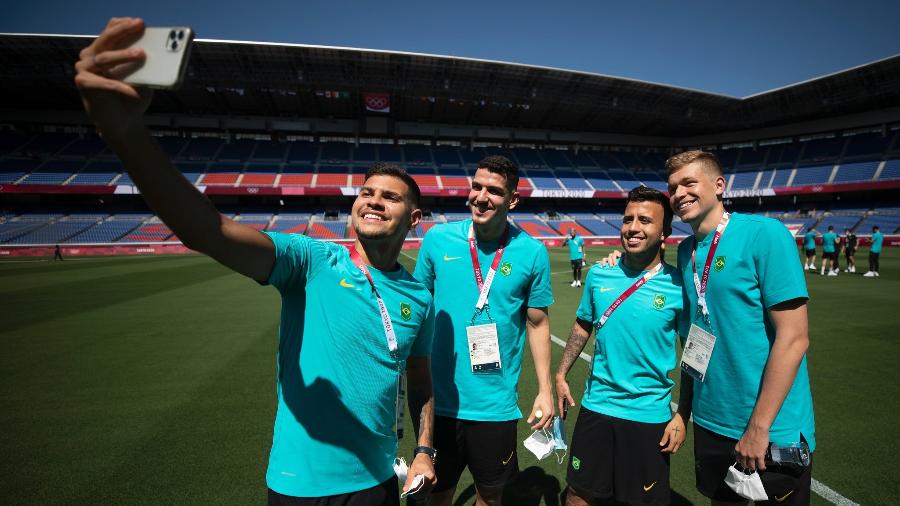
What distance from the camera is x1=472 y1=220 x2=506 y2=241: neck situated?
2.80 m

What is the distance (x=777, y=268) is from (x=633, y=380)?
1049 mm

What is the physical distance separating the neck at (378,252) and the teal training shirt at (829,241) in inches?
772

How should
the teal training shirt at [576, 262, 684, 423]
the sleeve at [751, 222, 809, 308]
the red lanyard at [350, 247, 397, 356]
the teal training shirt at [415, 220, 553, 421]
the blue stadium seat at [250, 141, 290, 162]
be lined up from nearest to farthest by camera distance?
1. the red lanyard at [350, 247, 397, 356]
2. the sleeve at [751, 222, 809, 308]
3. the teal training shirt at [576, 262, 684, 423]
4. the teal training shirt at [415, 220, 553, 421]
5. the blue stadium seat at [250, 141, 290, 162]

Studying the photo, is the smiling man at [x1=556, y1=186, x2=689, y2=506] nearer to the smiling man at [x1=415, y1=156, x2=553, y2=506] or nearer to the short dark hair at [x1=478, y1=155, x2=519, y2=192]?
the smiling man at [x1=415, y1=156, x2=553, y2=506]

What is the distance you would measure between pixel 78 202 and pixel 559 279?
46.6m

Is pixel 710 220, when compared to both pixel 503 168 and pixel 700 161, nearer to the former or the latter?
pixel 700 161

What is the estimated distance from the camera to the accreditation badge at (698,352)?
7.39 ft

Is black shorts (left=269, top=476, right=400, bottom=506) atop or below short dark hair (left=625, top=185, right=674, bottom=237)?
below

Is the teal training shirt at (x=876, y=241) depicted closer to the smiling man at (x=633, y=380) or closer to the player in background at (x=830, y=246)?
the player in background at (x=830, y=246)

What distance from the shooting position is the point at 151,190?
1.11 m

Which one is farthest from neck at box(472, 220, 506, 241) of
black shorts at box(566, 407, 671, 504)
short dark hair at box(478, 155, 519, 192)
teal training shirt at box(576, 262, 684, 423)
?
black shorts at box(566, 407, 671, 504)

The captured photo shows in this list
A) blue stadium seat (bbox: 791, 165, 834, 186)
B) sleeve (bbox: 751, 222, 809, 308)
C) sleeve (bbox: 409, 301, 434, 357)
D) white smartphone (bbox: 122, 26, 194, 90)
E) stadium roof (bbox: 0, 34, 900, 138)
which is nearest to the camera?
white smartphone (bbox: 122, 26, 194, 90)

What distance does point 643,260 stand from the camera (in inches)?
109

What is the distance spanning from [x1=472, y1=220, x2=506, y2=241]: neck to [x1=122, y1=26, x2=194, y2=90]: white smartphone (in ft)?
6.73
